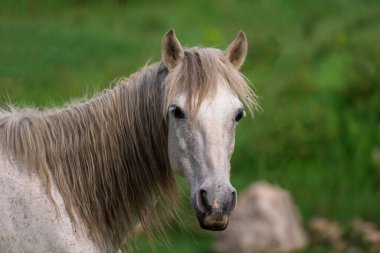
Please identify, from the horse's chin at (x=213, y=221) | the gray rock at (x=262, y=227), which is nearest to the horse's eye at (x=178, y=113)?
the horse's chin at (x=213, y=221)

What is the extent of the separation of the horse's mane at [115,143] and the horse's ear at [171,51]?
44 mm

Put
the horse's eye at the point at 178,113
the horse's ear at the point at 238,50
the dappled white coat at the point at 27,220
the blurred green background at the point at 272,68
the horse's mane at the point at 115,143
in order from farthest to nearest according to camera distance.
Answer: the blurred green background at the point at 272,68, the horse's ear at the point at 238,50, the horse's mane at the point at 115,143, the horse's eye at the point at 178,113, the dappled white coat at the point at 27,220

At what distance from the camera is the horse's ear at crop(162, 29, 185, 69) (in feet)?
17.3

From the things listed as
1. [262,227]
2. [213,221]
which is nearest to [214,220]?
[213,221]

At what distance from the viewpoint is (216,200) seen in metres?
4.88

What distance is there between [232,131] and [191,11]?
10.3 meters

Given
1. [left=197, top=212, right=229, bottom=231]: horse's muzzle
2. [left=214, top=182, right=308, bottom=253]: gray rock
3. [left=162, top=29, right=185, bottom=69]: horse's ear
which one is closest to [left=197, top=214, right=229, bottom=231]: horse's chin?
[left=197, top=212, right=229, bottom=231]: horse's muzzle

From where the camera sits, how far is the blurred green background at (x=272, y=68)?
12.4 metres

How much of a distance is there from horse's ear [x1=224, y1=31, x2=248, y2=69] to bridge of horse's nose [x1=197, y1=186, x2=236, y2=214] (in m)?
0.90

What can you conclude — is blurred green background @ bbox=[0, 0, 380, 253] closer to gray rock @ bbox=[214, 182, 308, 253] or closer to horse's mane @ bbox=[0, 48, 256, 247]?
gray rock @ bbox=[214, 182, 308, 253]

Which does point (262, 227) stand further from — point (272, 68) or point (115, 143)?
point (115, 143)

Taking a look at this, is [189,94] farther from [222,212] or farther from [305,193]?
[305,193]

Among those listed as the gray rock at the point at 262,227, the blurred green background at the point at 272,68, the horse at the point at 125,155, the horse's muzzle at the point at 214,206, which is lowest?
the horse's muzzle at the point at 214,206

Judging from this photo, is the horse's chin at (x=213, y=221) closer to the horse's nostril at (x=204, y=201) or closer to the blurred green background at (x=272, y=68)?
the horse's nostril at (x=204, y=201)
